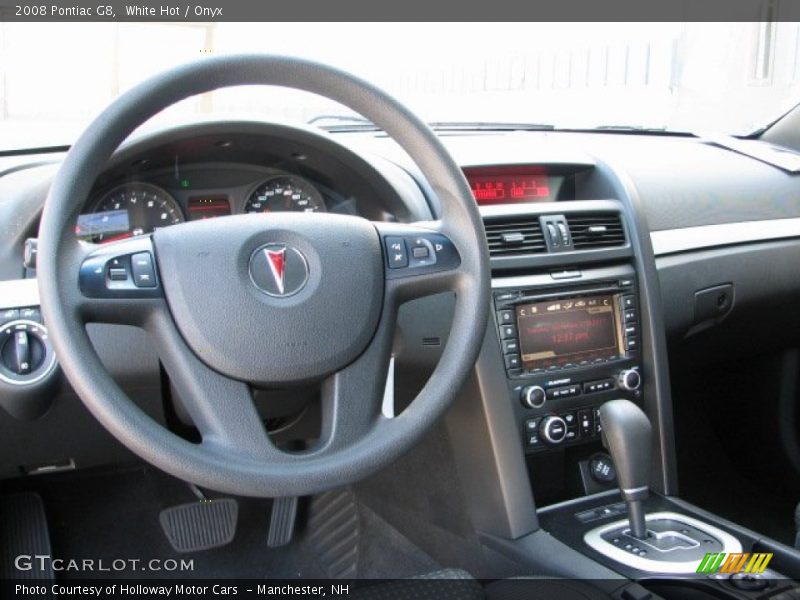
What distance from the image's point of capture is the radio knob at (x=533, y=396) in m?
1.71

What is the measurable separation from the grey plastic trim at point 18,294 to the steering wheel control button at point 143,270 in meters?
0.27

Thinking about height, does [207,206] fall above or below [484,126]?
below

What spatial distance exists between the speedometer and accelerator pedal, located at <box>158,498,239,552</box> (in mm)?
771

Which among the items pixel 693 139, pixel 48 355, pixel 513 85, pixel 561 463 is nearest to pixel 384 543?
pixel 561 463

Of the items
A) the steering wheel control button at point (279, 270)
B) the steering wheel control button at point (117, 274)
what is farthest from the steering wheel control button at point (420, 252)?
the steering wheel control button at point (117, 274)

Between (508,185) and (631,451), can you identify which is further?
(508,185)

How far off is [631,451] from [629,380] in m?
0.27

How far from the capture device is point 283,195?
1634 millimetres

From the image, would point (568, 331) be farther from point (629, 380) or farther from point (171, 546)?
point (171, 546)

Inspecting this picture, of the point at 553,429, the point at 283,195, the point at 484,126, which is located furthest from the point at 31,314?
the point at 484,126

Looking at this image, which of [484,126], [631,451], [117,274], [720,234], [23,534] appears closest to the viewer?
[117,274]

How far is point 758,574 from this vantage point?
1468 mm

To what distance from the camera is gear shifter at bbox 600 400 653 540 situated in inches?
63.1

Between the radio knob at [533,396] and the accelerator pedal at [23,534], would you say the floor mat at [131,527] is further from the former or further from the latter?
the radio knob at [533,396]
